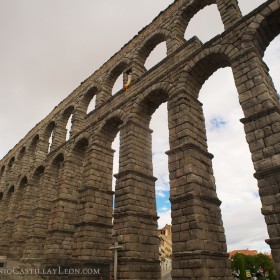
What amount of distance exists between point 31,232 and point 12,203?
6868 mm

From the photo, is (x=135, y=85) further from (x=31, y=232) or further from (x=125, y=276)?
(x=31, y=232)

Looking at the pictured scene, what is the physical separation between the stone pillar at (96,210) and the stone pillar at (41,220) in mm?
4403

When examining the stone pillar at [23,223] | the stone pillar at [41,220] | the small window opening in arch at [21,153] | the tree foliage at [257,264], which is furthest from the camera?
the tree foliage at [257,264]

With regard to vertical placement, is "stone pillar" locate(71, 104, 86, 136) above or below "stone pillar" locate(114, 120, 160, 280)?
above

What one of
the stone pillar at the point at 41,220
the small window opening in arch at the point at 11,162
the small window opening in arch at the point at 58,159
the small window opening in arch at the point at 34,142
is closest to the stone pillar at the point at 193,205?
the stone pillar at the point at 41,220

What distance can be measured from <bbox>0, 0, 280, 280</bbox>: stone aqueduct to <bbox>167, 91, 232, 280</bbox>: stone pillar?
0.11ft

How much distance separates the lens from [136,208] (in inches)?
424

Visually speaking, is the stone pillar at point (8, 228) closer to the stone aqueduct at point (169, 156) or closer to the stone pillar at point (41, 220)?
the stone aqueduct at point (169, 156)

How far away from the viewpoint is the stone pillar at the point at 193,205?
792 centimetres

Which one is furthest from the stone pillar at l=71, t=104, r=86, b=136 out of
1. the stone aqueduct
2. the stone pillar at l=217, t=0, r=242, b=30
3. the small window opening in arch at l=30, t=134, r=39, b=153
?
the stone pillar at l=217, t=0, r=242, b=30

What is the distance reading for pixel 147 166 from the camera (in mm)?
12219

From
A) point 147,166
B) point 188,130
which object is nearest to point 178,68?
point 188,130

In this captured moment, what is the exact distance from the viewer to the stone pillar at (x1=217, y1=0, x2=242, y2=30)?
11.1 metres

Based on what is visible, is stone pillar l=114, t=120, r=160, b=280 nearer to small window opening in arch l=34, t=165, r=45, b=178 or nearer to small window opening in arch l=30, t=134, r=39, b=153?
small window opening in arch l=34, t=165, r=45, b=178
